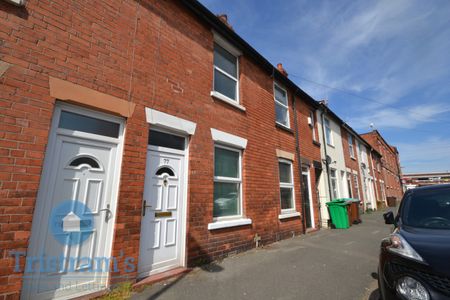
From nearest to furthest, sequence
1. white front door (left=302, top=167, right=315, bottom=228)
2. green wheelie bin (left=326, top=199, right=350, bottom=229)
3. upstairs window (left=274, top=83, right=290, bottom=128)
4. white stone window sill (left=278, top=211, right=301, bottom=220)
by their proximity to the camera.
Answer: white stone window sill (left=278, top=211, right=301, bottom=220)
upstairs window (left=274, top=83, right=290, bottom=128)
white front door (left=302, top=167, right=315, bottom=228)
green wheelie bin (left=326, top=199, right=350, bottom=229)

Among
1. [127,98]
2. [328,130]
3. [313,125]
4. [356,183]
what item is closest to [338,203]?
[313,125]

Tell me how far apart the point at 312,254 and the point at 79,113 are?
17.7 ft

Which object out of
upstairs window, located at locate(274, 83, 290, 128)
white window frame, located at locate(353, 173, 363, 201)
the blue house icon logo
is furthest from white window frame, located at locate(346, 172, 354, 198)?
the blue house icon logo

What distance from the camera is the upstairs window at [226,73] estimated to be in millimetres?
5816

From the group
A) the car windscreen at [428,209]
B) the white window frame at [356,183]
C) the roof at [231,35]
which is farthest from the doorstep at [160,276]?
the white window frame at [356,183]

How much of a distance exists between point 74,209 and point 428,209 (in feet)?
15.6

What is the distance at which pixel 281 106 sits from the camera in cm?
818

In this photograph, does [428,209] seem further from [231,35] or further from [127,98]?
[231,35]

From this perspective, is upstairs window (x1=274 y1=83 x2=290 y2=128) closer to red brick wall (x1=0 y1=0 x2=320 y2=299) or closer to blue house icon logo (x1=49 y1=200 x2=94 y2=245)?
red brick wall (x1=0 y1=0 x2=320 y2=299)

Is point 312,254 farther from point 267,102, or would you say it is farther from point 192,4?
point 192,4

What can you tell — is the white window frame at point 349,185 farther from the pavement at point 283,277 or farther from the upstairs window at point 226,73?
the upstairs window at point 226,73

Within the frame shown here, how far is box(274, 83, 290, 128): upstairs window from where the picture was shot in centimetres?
794

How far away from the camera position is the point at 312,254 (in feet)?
16.5

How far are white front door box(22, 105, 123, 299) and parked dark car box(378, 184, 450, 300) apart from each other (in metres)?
3.54
